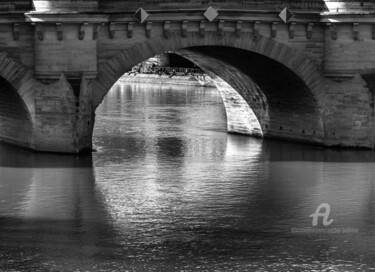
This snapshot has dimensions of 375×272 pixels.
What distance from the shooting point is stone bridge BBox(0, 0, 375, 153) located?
4391 cm

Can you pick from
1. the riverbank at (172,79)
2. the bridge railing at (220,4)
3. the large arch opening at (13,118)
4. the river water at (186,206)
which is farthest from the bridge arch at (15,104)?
the riverbank at (172,79)

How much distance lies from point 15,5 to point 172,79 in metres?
58.4

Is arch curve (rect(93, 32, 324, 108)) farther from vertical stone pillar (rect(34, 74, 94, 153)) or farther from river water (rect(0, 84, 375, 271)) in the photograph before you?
river water (rect(0, 84, 375, 271))

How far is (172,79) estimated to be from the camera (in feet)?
334

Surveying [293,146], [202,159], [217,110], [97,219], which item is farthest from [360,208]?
[217,110]

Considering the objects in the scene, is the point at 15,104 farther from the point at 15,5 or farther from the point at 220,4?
the point at 220,4

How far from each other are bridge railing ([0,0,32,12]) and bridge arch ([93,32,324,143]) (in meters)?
3.69

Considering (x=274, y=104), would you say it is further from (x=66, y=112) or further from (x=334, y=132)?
(x=66, y=112)

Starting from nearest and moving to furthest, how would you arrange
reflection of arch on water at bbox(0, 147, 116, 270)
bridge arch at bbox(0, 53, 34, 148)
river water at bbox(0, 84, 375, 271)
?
river water at bbox(0, 84, 375, 271), reflection of arch on water at bbox(0, 147, 116, 270), bridge arch at bbox(0, 53, 34, 148)

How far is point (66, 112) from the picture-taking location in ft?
146

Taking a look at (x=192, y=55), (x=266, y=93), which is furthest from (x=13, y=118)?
(x=266, y=93)

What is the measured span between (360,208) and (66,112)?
1326cm

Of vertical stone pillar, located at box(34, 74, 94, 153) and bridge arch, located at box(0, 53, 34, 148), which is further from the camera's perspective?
vertical stone pillar, located at box(34, 74, 94, 153)

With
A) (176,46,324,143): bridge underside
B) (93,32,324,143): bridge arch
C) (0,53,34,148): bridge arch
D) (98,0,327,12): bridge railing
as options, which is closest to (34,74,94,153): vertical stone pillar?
(0,53,34,148): bridge arch
